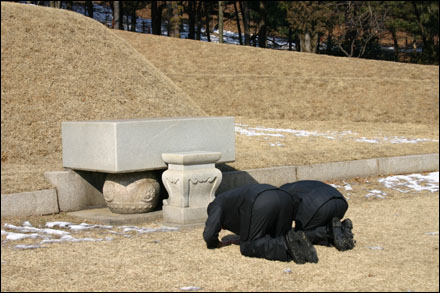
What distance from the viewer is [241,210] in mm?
5355

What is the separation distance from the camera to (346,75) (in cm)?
2173

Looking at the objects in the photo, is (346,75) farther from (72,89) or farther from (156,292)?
(156,292)

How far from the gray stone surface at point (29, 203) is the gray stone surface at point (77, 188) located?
14cm

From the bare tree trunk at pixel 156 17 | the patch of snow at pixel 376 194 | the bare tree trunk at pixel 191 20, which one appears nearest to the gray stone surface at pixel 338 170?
the patch of snow at pixel 376 194

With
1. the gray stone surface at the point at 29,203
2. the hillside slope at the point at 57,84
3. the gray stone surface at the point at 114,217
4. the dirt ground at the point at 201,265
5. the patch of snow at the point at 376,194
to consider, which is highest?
the hillside slope at the point at 57,84

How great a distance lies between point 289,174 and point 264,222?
4.22 meters

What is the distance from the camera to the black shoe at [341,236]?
18.5 ft

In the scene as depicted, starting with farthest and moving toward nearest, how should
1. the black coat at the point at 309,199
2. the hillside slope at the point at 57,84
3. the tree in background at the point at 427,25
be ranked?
1. the tree in background at the point at 427,25
2. the hillside slope at the point at 57,84
3. the black coat at the point at 309,199

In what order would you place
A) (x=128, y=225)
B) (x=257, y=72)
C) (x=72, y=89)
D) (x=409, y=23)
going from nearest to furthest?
(x=128, y=225) → (x=72, y=89) → (x=257, y=72) → (x=409, y=23)

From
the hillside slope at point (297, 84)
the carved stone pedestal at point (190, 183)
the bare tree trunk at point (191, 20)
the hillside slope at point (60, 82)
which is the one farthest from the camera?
the bare tree trunk at point (191, 20)

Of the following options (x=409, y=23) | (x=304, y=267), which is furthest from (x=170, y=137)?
(x=409, y=23)

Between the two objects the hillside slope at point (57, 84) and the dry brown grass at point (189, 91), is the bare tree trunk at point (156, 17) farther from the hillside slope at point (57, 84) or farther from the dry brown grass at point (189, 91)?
the hillside slope at point (57, 84)

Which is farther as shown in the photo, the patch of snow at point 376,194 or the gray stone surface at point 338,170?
the gray stone surface at point 338,170

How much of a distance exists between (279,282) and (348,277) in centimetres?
57
